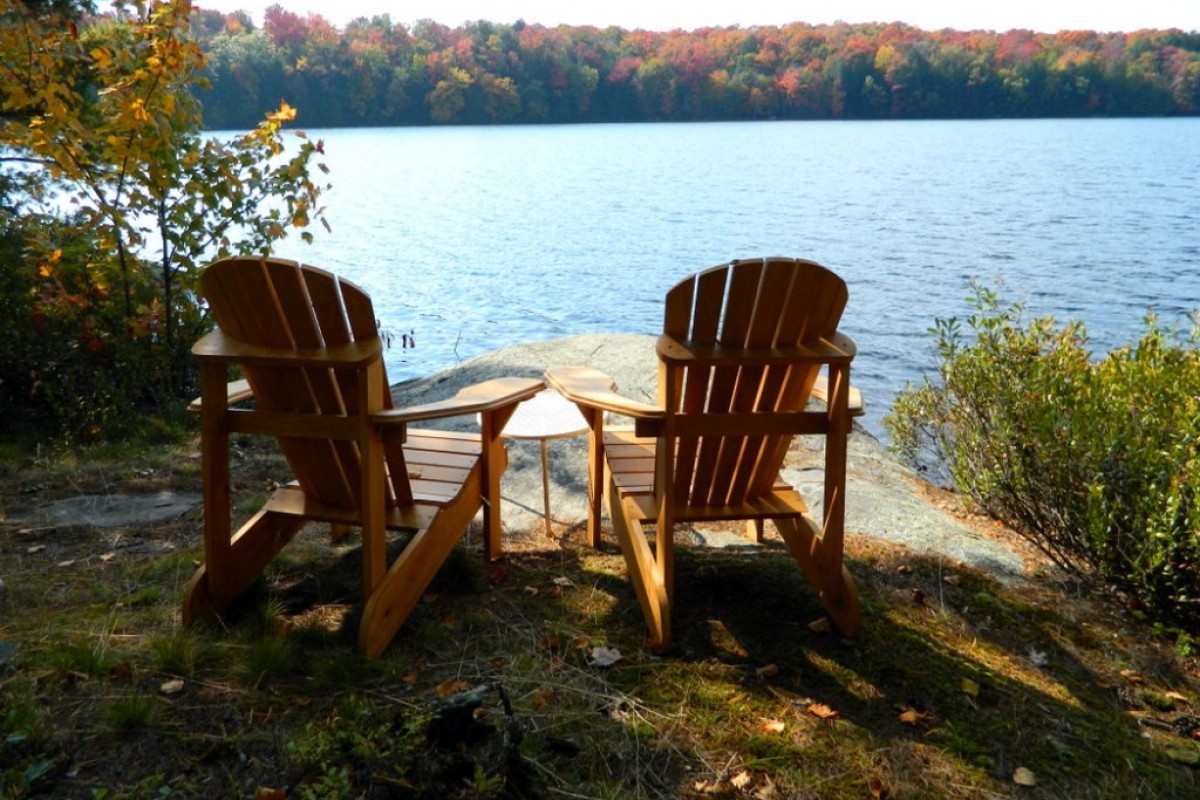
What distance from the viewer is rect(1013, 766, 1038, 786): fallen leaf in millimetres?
2576

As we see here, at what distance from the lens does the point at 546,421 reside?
454 centimetres

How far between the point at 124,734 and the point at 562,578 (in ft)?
5.12

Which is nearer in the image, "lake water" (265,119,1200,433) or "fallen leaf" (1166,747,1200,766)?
"fallen leaf" (1166,747,1200,766)

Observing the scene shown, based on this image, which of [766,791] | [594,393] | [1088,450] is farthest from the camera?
[1088,450]

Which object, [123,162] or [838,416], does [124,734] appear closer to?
[838,416]

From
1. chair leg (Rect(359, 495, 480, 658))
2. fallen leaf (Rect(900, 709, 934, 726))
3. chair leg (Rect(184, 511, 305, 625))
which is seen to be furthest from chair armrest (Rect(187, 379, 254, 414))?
fallen leaf (Rect(900, 709, 934, 726))

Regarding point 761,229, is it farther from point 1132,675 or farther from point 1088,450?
point 1132,675

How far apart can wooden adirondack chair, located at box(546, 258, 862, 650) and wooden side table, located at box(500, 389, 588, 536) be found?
0.85 metres

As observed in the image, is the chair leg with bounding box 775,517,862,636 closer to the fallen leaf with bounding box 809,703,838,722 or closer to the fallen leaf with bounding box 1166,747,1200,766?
the fallen leaf with bounding box 809,703,838,722

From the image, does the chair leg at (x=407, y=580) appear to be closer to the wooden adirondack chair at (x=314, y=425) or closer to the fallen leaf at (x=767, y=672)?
the wooden adirondack chair at (x=314, y=425)

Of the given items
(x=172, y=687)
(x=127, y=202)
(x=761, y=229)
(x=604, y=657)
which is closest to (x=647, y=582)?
(x=604, y=657)

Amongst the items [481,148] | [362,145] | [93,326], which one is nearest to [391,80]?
[481,148]

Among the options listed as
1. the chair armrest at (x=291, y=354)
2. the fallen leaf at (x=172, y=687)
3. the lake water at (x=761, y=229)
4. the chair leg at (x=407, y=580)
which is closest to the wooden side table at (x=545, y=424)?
the chair leg at (x=407, y=580)

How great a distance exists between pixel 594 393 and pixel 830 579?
956 mm
